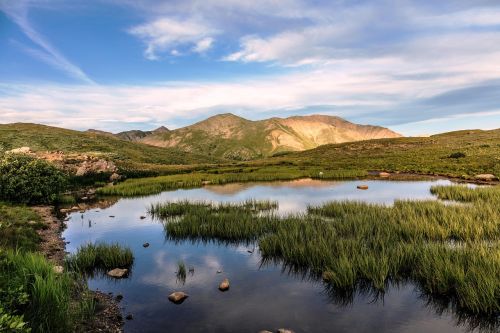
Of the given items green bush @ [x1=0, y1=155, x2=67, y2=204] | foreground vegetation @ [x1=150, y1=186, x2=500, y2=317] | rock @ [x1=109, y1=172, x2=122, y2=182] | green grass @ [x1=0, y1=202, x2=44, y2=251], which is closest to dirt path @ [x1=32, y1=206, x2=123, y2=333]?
green grass @ [x1=0, y1=202, x2=44, y2=251]

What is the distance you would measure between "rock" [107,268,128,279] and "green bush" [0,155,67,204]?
944 inches

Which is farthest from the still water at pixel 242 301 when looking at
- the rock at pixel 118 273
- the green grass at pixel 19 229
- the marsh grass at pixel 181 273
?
the green grass at pixel 19 229

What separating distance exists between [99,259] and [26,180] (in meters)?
22.5

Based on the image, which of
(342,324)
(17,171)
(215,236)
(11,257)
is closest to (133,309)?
(11,257)

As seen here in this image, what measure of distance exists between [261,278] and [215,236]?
7.55 metres

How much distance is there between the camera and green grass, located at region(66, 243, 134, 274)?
57.2 feet

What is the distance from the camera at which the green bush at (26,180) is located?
33938mm

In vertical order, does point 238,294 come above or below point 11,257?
below

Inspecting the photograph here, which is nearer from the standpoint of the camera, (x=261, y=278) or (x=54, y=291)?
(x=54, y=291)

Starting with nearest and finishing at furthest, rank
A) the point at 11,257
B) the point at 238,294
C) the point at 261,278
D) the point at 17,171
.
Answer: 1. the point at 11,257
2. the point at 238,294
3. the point at 261,278
4. the point at 17,171

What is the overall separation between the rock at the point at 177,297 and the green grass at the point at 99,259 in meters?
5.10

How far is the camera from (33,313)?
998cm

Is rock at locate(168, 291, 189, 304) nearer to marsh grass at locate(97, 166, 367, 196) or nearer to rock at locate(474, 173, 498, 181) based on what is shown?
marsh grass at locate(97, 166, 367, 196)

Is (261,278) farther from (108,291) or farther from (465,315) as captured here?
(465,315)
